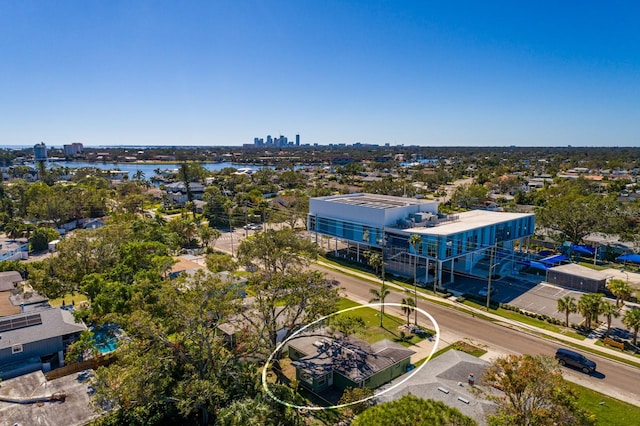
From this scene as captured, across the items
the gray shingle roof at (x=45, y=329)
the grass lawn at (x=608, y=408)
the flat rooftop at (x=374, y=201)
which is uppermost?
the flat rooftop at (x=374, y=201)

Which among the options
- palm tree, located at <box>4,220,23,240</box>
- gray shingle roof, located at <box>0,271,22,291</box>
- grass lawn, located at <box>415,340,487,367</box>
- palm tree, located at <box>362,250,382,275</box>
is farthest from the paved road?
palm tree, located at <box>4,220,23,240</box>

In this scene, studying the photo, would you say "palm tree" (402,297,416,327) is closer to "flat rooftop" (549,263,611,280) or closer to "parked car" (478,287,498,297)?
"parked car" (478,287,498,297)

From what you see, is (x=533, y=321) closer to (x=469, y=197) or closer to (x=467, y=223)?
(x=467, y=223)

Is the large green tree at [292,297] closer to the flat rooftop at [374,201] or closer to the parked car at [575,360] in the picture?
the parked car at [575,360]

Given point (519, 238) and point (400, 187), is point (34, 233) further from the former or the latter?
point (400, 187)

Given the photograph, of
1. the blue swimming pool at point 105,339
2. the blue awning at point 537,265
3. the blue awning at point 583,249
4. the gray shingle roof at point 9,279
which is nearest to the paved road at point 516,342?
the blue awning at point 537,265

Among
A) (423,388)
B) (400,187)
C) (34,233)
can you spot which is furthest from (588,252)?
(34,233)
